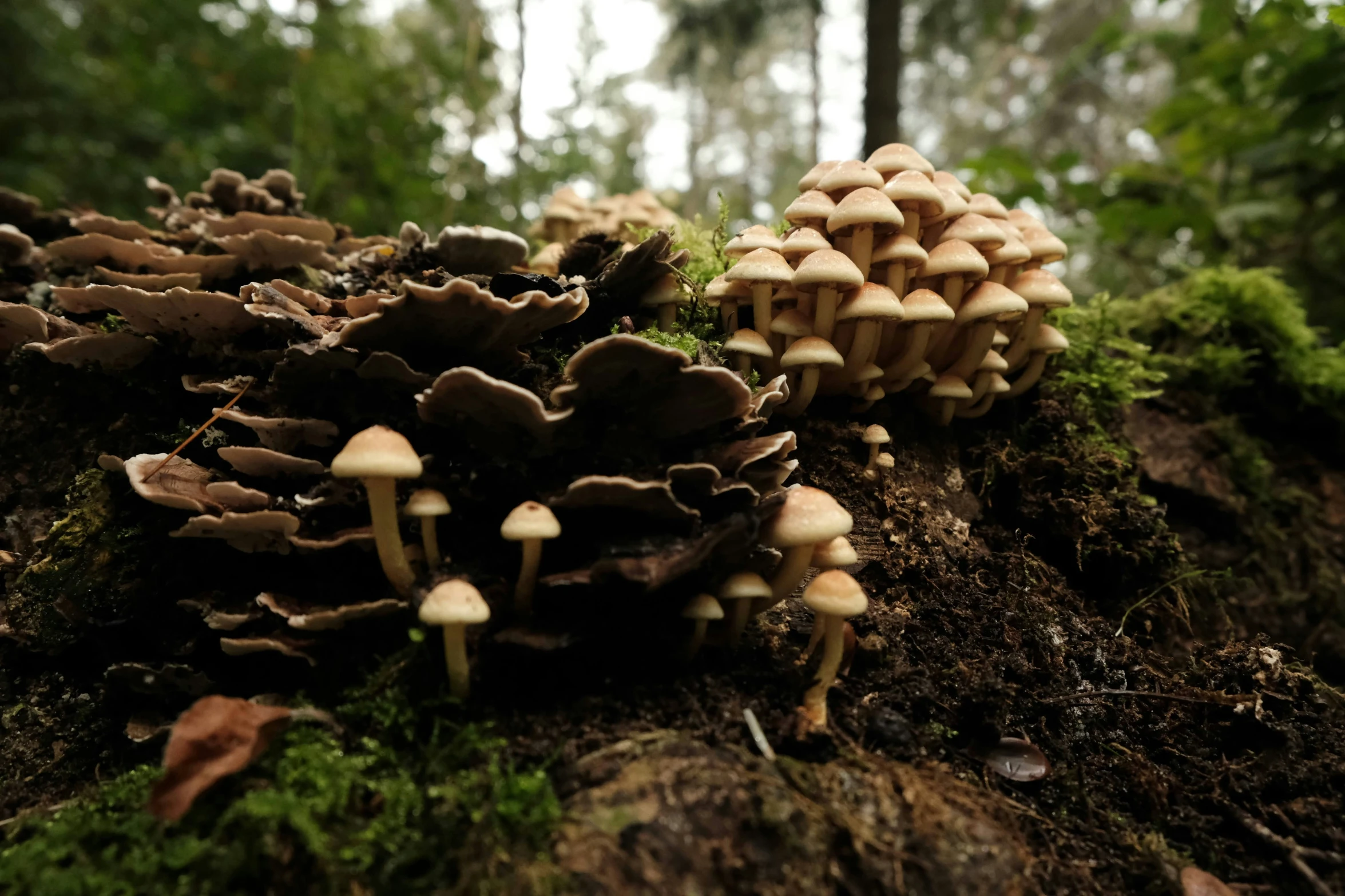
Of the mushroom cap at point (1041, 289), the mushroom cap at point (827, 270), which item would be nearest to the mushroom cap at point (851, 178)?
the mushroom cap at point (827, 270)

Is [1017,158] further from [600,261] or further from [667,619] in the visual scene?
[667,619]

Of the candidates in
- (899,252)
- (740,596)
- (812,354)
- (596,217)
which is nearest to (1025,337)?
(899,252)

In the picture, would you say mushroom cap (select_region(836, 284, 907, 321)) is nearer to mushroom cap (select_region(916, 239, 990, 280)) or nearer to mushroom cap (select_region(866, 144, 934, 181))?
mushroom cap (select_region(916, 239, 990, 280))

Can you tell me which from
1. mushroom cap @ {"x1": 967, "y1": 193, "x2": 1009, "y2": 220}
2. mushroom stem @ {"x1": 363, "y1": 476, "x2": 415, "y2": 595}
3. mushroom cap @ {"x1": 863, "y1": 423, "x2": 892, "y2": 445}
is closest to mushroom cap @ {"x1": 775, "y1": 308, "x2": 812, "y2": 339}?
mushroom cap @ {"x1": 863, "y1": 423, "x2": 892, "y2": 445}

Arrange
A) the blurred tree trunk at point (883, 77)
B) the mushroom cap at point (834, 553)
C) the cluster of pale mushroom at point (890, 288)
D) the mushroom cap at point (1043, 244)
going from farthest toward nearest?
the blurred tree trunk at point (883, 77)
the mushroom cap at point (1043, 244)
the cluster of pale mushroom at point (890, 288)
the mushroom cap at point (834, 553)

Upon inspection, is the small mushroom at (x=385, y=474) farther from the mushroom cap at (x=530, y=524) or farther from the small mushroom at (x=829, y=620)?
the small mushroom at (x=829, y=620)

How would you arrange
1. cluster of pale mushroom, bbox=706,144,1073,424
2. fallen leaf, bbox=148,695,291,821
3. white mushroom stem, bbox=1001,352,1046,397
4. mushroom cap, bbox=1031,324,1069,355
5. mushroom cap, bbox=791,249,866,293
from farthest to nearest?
white mushroom stem, bbox=1001,352,1046,397
mushroom cap, bbox=1031,324,1069,355
cluster of pale mushroom, bbox=706,144,1073,424
mushroom cap, bbox=791,249,866,293
fallen leaf, bbox=148,695,291,821
